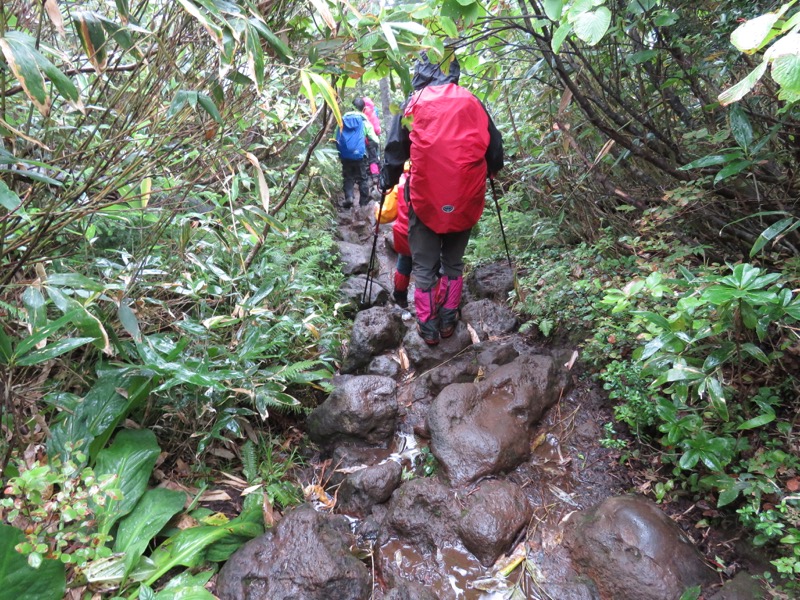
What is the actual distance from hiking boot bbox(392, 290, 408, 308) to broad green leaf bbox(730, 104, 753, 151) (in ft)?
12.7

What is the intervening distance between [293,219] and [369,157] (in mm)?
5419

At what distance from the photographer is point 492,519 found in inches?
110

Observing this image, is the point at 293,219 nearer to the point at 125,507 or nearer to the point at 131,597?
the point at 125,507

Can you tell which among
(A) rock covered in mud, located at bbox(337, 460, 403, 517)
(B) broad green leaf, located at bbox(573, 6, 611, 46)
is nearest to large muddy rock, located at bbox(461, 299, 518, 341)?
(A) rock covered in mud, located at bbox(337, 460, 403, 517)

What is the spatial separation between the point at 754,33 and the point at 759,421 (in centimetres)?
191

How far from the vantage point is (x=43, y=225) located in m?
2.10

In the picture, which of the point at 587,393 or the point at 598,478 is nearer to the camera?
the point at 598,478

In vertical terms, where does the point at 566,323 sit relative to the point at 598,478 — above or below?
above

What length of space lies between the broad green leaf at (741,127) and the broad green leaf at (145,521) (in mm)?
3807

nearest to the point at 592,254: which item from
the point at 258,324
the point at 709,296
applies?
the point at 709,296

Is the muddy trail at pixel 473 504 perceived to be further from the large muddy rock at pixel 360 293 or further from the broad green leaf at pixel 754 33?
the broad green leaf at pixel 754 33

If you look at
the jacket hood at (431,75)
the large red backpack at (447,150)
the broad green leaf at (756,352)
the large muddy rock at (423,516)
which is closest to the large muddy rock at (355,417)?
the large muddy rock at (423,516)

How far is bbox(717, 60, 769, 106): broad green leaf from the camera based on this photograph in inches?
46.5

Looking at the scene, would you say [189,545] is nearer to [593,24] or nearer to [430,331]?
[430,331]
